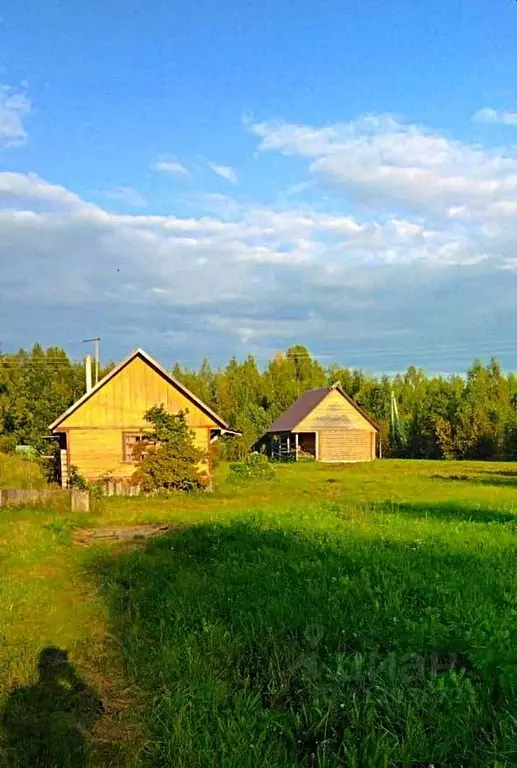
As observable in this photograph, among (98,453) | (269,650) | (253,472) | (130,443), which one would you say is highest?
(130,443)

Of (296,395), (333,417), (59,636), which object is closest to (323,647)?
(59,636)

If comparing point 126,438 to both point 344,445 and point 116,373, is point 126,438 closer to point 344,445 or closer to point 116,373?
point 116,373

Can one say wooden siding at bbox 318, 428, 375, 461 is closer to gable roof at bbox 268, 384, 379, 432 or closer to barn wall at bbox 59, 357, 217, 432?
gable roof at bbox 268, 384, 379, 432

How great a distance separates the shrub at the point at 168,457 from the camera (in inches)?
1064

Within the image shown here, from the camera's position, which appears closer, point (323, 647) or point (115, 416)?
point (323, 647)

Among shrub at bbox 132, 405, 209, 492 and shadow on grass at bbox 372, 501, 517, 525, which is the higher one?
shrub at bbox 132, 405, 209, 492

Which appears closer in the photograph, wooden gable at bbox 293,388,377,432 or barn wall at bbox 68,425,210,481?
barn wall at bbox 68,425,210,481

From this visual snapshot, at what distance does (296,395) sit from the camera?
7919 centimetres

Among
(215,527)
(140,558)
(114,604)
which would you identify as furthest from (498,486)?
(114,604)

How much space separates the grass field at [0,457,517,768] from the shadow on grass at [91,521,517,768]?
17 mm

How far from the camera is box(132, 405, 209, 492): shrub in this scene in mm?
27031

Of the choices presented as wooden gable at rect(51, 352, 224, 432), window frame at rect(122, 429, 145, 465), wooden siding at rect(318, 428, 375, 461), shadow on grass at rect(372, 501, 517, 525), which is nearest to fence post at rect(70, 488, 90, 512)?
shadow on grass at rect(372, 501, 517, 525)

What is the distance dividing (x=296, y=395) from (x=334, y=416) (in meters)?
22.8

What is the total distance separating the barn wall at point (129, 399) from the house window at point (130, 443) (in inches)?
12.3
